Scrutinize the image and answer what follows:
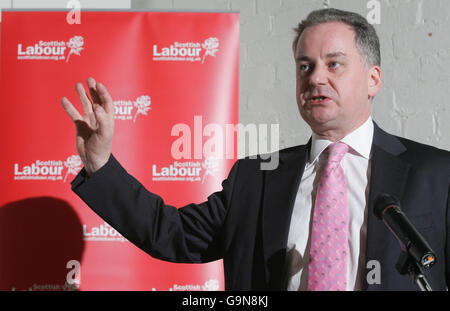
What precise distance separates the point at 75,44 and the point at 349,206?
156 centimetres

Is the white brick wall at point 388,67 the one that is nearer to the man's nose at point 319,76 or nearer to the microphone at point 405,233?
the man's nose at point 319,76

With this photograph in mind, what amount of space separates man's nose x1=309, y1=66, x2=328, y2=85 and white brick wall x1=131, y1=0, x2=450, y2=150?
3.20 feet

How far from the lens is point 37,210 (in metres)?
2.16

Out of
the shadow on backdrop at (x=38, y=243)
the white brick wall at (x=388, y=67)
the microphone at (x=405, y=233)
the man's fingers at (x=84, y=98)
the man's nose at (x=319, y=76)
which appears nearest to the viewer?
the microphone at (x=405, y=233)

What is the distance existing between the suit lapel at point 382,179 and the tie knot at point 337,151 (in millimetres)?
77

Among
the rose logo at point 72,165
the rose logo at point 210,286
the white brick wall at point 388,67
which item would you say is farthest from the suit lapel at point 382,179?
the rose logo at point 72,165

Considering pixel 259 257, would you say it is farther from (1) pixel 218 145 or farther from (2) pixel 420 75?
(2) pixel 420 75

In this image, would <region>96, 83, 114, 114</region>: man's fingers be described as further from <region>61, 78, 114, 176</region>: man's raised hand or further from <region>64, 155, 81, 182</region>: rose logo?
<region>64, 155, 81, 182</region>: rose logo

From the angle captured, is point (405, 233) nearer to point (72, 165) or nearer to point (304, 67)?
point (304, 67)

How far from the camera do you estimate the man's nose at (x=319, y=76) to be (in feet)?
A: 4.13

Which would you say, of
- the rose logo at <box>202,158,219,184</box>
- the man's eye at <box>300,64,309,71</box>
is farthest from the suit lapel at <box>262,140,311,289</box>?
the rose logo at <box>202,158,219,184</box>

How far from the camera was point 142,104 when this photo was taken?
7.17ft

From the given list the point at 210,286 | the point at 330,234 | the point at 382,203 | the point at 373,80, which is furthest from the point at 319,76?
the point at 210,286
